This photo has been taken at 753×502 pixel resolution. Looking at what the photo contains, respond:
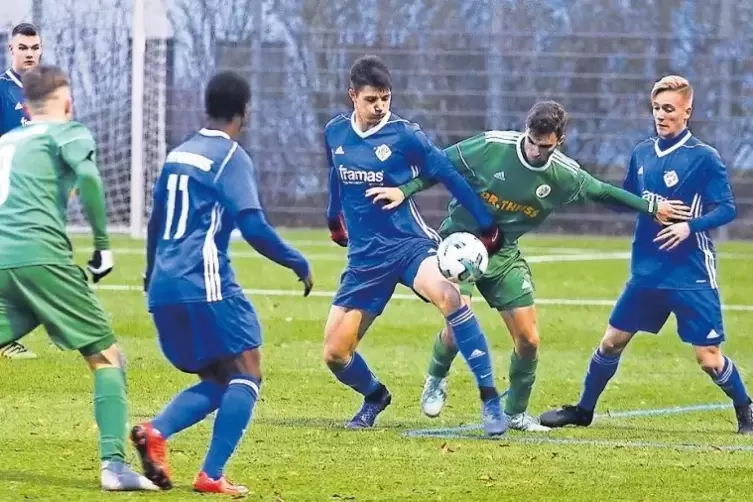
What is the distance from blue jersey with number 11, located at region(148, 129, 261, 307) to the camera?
6535 mm

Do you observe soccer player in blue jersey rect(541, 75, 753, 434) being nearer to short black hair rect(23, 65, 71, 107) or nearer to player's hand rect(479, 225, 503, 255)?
player's hand rect(479, 225, 503, 255)

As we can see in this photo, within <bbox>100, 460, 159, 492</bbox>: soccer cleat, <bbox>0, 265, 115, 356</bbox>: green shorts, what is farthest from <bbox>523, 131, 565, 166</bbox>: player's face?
<bbox>100, 460, 159, 492</bbox>: soccer cleat

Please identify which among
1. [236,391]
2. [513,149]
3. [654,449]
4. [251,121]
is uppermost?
[513,149]

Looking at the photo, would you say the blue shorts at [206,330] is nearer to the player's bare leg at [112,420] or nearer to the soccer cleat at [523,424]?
the player's bare leg at [112,420]

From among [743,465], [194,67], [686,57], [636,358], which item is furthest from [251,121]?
[743,465]

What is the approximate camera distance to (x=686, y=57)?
23359 mm

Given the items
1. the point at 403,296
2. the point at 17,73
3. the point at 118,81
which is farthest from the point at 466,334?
the point at 118,81

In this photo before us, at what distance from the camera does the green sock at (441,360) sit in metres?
8.97

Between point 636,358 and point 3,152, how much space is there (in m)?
6.67

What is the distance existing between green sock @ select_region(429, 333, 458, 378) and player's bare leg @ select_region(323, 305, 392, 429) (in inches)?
14.2

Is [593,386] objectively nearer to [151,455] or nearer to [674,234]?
[674,234]

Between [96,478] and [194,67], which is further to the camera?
[194,67]

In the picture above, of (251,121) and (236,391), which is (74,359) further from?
(251,121)

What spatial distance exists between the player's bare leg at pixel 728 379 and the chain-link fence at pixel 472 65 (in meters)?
14.6
